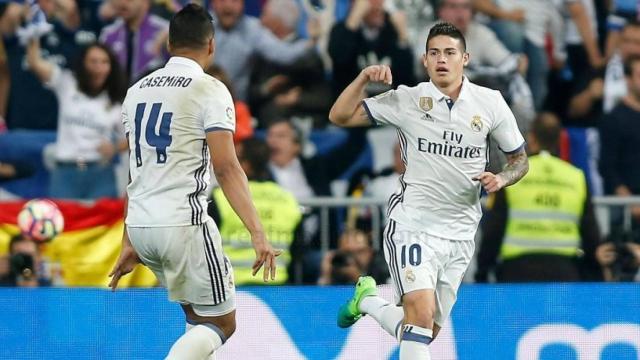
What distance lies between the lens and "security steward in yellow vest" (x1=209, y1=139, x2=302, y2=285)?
36.0ft

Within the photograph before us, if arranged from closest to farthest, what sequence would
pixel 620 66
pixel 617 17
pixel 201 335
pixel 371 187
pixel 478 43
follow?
pixel 201 335 → pixel 371 187 → pixel 478 43 → pixel 620 66 → pixel 617 17

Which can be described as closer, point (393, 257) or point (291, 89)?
point (393, 257)

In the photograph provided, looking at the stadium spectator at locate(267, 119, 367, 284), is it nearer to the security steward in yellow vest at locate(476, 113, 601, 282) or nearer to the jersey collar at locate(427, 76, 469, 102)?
the security steward in yellow vest at locate(476, 113, 601, 282)

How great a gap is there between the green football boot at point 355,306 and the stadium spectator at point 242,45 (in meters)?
4.05

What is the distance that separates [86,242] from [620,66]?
15.7ft

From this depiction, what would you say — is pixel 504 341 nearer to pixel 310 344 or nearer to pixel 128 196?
pixel 310 344

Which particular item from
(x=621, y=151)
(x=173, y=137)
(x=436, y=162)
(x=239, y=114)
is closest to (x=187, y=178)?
(x=173, y=137)

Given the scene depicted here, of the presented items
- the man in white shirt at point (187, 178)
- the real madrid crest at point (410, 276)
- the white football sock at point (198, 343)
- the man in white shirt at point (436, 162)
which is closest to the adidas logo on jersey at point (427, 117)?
the man in white shirt at point (436, 162)

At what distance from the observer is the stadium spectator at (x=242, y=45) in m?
12.9

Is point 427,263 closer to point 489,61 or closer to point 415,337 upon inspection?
point 415,337

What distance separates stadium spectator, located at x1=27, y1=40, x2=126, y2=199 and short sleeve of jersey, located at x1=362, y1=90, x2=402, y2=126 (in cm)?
408

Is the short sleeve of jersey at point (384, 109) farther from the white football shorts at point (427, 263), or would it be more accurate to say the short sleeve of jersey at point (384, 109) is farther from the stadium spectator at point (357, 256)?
the stadium spectator at point (357, 256)

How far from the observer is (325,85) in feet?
42.3

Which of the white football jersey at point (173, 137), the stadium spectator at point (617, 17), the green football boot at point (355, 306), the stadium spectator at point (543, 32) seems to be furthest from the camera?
the stadium spectator at point (617, 17)
